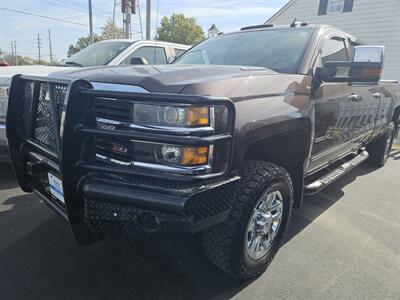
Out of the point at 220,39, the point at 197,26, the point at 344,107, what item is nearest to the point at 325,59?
the point at 344,107

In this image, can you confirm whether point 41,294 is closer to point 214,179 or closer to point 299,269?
point 214,179

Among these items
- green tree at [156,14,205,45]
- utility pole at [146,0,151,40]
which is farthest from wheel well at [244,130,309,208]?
green tree at [156,14,205,45]

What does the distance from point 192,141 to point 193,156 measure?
12cm

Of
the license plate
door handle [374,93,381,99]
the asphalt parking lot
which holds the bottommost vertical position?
the asphalt parking lot

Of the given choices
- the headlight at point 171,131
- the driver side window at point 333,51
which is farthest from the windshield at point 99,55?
the headlight at point 171,131

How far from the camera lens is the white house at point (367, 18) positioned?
16031 millimetres

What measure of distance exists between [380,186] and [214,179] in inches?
154

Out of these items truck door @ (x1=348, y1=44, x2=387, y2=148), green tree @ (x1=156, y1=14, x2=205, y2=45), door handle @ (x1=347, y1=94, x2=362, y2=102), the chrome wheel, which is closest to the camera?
the chrome wheel

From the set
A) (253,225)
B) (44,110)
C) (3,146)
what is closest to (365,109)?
(253,225)

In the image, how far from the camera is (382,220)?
12.3 ft

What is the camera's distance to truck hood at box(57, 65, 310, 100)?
2.01 meters

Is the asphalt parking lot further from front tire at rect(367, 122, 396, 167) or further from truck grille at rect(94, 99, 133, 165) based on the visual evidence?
front tire at rect(367, 122, 396, 167)

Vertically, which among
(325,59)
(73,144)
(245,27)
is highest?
(245,27)

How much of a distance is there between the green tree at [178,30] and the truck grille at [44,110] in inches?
1307
